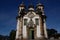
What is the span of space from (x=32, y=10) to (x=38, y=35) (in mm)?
6985

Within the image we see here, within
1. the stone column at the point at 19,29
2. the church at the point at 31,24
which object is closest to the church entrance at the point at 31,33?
the church at the point at 31,24

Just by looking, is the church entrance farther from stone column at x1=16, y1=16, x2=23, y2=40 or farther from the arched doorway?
stone column at x1=16, y1=16, x2=23, y2=40

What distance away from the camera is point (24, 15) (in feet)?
102

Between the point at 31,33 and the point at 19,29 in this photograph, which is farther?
the point at 31,33

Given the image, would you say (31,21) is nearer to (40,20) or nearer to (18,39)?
(40,20)

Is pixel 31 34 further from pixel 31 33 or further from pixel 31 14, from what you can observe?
pixel 31 14

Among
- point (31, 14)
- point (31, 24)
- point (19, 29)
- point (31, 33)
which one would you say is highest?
point (31, 14)

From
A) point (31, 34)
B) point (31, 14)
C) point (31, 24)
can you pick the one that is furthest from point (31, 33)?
point (31, 14)

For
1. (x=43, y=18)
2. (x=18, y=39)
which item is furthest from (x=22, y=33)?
(x=43, y=18)

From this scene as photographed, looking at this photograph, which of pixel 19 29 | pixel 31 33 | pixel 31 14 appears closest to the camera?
pixel 19 29

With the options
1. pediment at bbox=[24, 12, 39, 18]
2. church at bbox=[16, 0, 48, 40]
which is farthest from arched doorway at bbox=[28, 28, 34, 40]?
pediment at bbox=[24, 12, 39, 18]

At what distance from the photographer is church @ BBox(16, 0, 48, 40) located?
29172 mm

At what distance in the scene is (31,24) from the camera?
3009 cm

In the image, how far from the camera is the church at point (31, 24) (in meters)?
29.2
